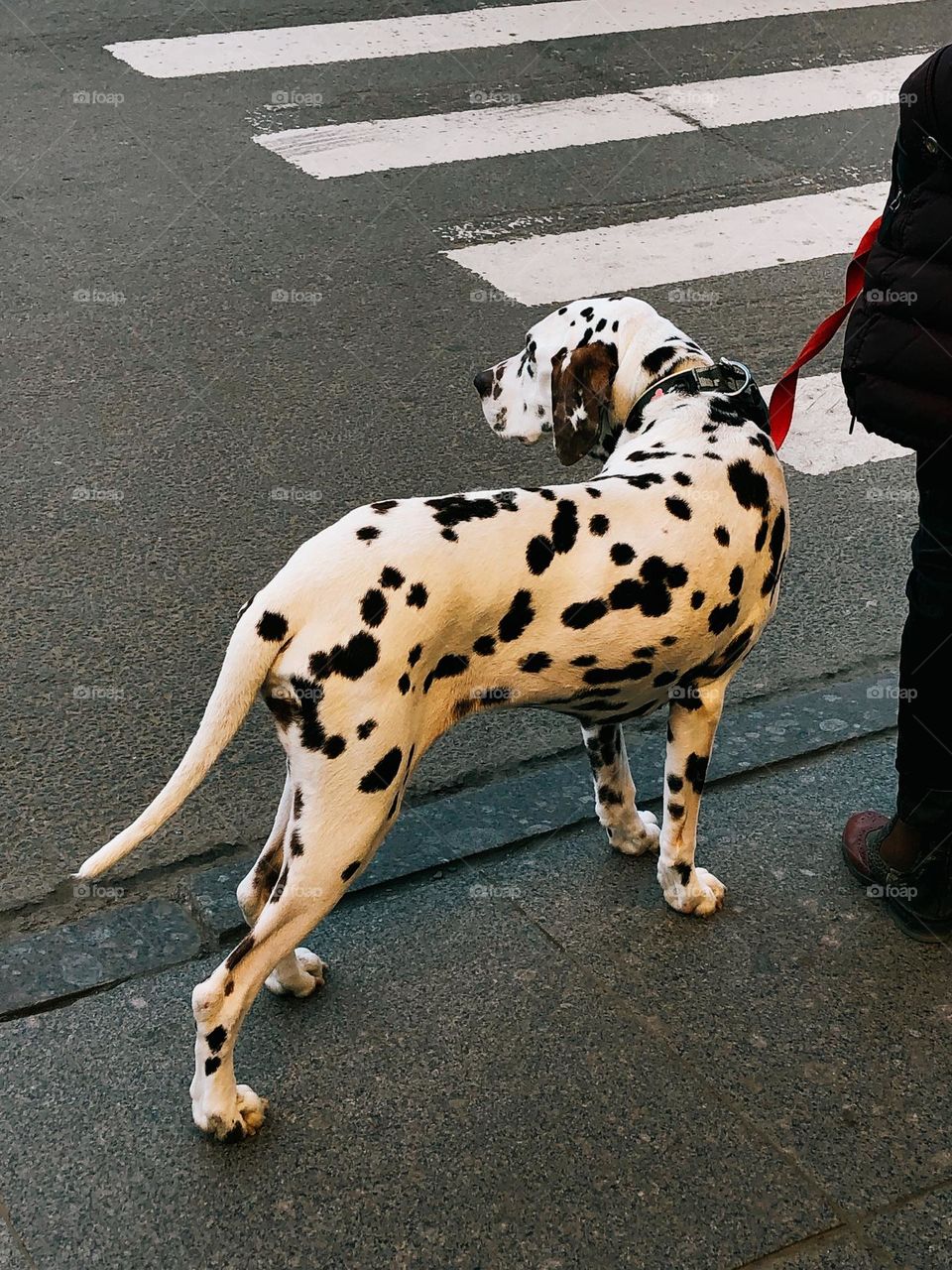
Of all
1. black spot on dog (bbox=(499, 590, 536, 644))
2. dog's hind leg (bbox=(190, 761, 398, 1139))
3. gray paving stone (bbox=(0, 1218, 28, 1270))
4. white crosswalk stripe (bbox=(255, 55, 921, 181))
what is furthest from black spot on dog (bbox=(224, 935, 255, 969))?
white crosswalk stripe (bbox=(255, 55, 921, 181))

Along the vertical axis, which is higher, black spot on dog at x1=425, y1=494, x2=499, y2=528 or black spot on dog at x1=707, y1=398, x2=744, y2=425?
black spot on dog at x1=425, y1=494, x2=499, y2=528

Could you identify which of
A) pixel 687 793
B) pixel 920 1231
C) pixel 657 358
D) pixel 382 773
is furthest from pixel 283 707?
pixel 920 1231

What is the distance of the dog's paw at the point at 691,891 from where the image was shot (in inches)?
153

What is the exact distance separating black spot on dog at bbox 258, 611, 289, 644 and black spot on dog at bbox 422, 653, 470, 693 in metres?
0.32

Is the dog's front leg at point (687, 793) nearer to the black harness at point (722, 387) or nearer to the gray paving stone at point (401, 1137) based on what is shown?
the gray paving stone at point (401, 1137)

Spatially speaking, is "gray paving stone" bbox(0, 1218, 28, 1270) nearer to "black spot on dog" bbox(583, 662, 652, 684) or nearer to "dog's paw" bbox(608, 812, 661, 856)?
"black spot on dog" bbox(583, 662, 652, 684)

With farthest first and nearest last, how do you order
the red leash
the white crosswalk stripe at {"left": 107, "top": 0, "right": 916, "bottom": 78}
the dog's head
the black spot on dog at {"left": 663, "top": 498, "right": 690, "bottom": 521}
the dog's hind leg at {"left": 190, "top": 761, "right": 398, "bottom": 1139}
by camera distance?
the white crosswalk stripe at {"left": 107, "top": 0, "right": 916, "bottom": 78} → the dog's head → the red leash → the black spot on dog at {"left": 663, "top": 498, "right": 690, "bottom": 521} → the dog's hind leg at {"left": 190, "top": 761, "right": 398, "bottom": 1139}

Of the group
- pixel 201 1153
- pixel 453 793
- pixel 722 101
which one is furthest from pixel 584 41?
pixel 201 1153

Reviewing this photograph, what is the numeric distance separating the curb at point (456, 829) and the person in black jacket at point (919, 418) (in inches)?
23.3

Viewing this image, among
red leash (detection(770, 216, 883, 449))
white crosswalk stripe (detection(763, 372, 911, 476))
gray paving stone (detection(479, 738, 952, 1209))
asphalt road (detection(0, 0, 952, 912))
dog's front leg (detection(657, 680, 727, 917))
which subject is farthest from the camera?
white crosswalk stripe (detection(763, 372, 911, 476))

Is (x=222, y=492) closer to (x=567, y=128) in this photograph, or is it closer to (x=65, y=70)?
(x=567, y=128)

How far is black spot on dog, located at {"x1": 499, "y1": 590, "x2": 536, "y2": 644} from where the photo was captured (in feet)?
10.6

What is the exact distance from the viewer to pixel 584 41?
33.8 feet

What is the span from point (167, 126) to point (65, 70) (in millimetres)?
1155
